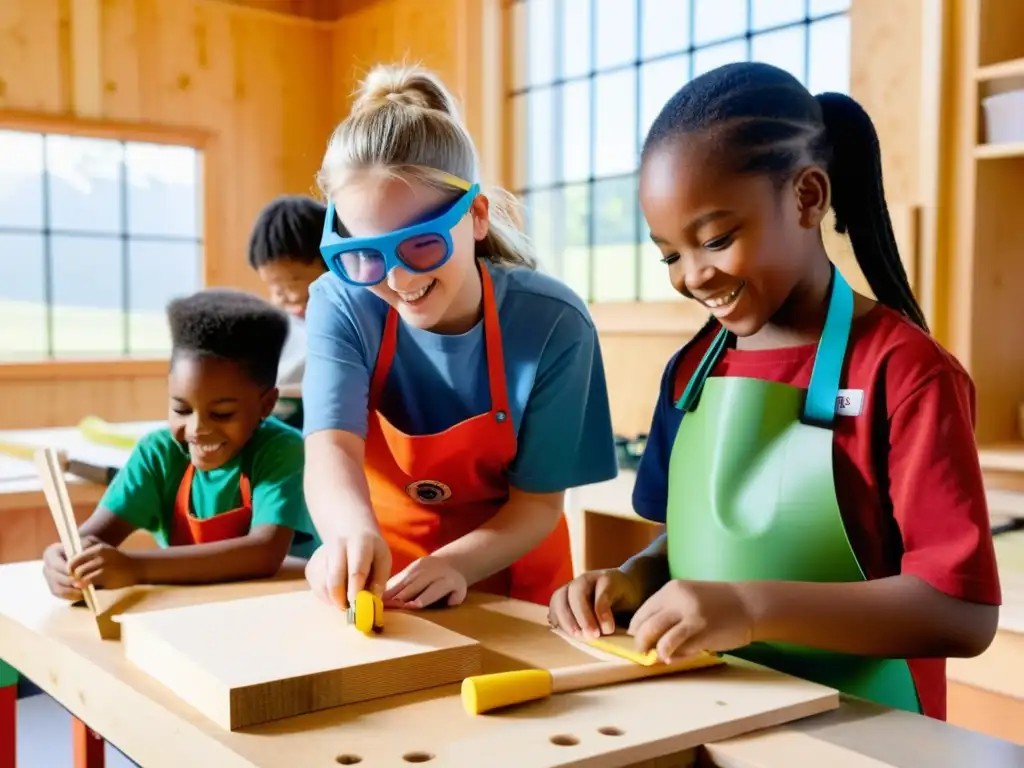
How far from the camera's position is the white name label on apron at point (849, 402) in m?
0.92

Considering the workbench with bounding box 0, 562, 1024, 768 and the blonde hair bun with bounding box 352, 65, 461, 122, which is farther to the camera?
the blonde hair bun with bounding box 352, 65, 461, 122

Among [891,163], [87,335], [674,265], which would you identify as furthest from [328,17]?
[674,265]

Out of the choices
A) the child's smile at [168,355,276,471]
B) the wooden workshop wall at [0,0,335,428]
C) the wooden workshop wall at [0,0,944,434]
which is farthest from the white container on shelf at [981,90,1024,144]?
the wooden workshop wall at [0,0,335,428]

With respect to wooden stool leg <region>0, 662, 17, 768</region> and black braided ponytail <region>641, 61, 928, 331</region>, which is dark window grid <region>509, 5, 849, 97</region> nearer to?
black braided ponytail <region>641, 61, 928, 331</region>

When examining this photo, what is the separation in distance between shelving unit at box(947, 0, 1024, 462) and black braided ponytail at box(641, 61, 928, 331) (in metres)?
1.81

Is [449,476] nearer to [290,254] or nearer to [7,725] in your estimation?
[7,725]

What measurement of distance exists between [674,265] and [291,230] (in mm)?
1391

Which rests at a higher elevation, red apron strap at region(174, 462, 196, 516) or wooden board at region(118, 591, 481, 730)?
red apron strap at region(174, 462, 196, 516)

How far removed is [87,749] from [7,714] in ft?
0.49

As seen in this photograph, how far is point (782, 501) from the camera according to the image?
35.9 inches

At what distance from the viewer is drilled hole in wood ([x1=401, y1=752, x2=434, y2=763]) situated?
66cm

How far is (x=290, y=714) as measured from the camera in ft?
2.44

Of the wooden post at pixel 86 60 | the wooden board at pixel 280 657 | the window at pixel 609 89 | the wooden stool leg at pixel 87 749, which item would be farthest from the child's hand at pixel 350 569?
the wooden post at pixel 86 60

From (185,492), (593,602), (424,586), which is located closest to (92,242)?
(185,492)
